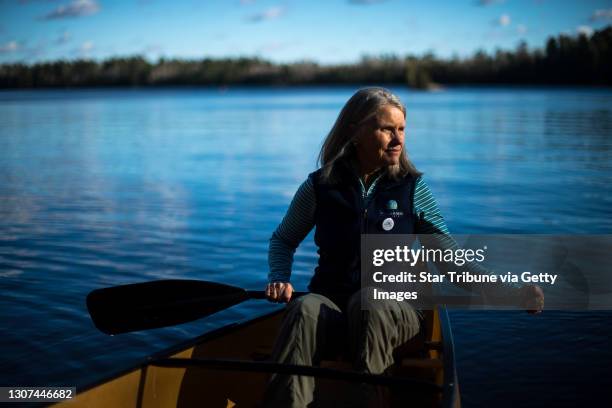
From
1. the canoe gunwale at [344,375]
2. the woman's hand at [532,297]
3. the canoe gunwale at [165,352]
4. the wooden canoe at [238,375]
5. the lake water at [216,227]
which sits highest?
the woman's hand at [532,297]

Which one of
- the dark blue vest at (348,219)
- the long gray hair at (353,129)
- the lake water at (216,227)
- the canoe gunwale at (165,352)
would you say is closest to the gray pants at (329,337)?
the dark blue vest at (348,219)

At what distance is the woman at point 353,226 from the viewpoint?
3240mm

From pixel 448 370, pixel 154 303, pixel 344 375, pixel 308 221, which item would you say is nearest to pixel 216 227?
pixel 154 303

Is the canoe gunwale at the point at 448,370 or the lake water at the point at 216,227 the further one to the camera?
the lake water at the point at 216,227

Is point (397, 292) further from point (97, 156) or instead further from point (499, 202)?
point (97, 156)

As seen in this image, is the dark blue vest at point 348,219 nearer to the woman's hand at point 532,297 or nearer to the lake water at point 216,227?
the woman's hand at point 532,297

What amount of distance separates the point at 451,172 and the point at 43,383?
14.7 m

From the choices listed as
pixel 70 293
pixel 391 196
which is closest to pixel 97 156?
pixel 70 293

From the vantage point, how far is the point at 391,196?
356cm

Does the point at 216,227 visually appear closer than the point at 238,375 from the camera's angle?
No

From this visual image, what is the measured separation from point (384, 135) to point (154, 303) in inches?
68.6

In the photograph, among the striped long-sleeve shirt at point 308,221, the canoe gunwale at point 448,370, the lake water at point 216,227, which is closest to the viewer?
the canoe gunwale at point 448,370

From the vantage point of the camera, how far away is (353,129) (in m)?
3.62

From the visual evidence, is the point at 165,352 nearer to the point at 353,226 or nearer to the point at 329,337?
the point at 329,337
